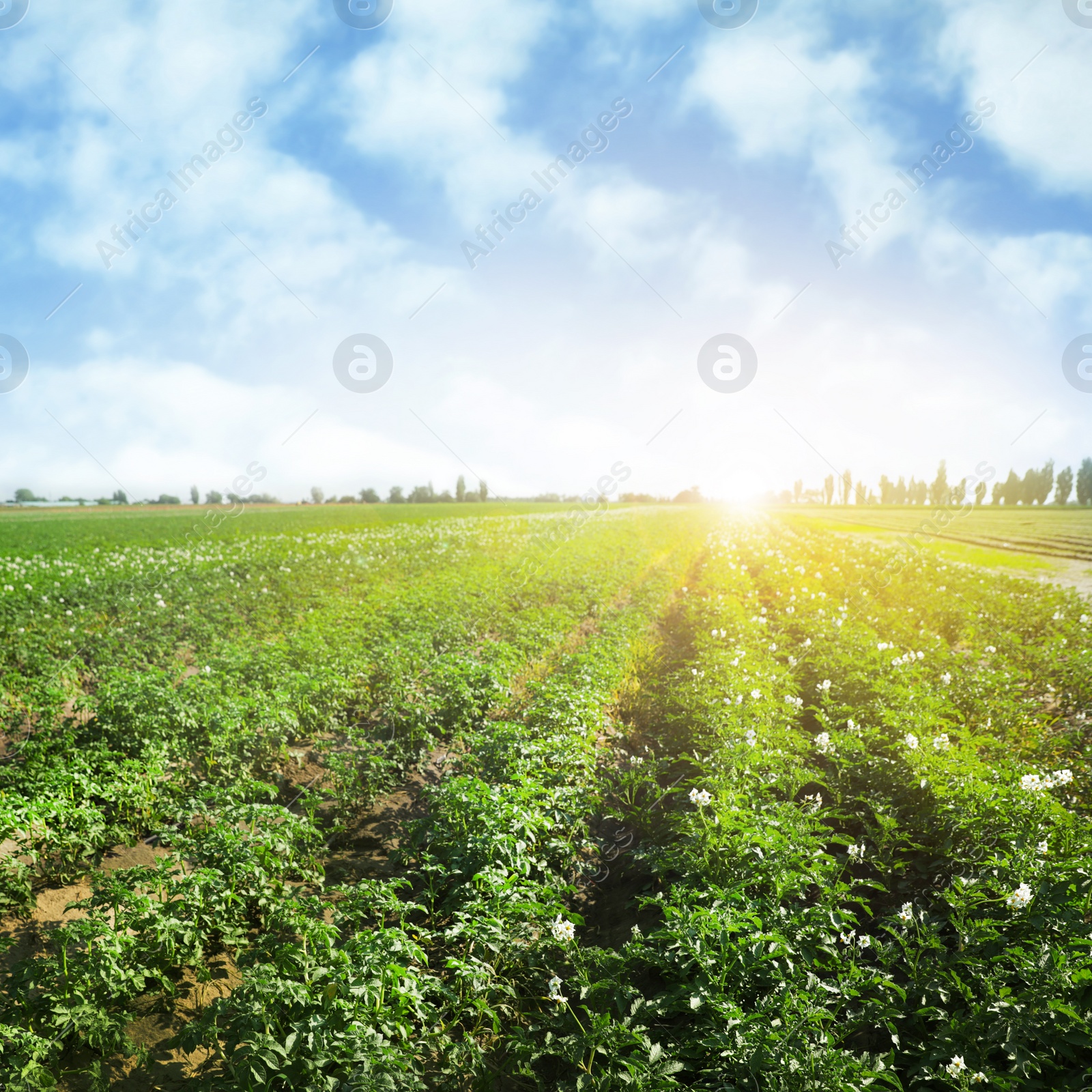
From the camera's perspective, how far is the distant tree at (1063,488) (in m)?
93.9

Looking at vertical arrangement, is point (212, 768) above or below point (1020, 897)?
below

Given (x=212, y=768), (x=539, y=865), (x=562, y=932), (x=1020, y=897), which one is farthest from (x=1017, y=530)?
(x=212, y=768)

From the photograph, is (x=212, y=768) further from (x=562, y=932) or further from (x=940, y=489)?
(x=940, y=489)

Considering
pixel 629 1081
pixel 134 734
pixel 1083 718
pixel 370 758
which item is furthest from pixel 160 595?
pixel 1083 718

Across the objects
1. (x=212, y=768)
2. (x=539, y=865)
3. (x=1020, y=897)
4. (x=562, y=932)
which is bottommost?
(x=212, y=768)

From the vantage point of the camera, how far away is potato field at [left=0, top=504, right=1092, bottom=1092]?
2.70 m

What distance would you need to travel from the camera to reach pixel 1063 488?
309 feet

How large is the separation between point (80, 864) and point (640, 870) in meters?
4.87

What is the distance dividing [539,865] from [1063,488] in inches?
5077

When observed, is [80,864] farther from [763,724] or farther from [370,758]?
[763,724]

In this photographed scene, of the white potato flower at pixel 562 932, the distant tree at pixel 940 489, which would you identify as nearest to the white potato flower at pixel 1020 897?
the white potato flower at pixel 562 932

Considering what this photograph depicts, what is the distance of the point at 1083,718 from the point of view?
22.9 ft

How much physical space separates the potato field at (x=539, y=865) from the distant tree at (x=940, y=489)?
113983 mm

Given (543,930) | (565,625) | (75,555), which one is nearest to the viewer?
(543,930)
